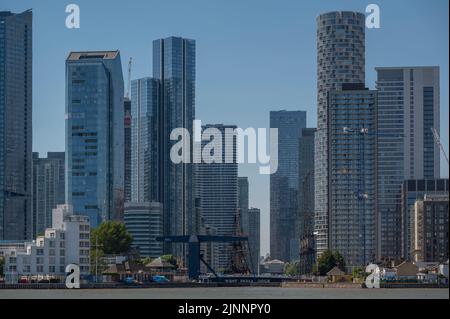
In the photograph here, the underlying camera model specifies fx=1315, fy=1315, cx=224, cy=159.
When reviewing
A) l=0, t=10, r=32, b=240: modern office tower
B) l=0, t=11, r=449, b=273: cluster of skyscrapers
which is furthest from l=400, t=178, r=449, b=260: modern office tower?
l=0, t=10, r=32, b=240: modern office tower

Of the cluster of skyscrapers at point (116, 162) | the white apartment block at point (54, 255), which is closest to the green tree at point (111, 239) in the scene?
the white apartment block at point (54, 255)

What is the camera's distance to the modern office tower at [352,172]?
13900cm

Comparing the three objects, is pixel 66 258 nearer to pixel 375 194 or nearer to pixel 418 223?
pixel 418 223

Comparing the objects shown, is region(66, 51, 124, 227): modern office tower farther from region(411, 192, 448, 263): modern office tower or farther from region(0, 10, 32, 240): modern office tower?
region(411, 192, 448, 263): modern office tower

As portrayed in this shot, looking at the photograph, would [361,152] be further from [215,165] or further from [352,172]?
[215,165]

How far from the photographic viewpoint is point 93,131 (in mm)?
145125

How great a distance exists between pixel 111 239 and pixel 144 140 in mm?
62153

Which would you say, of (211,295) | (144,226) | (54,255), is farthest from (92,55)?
(211,295)

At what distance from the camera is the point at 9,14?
162 metres

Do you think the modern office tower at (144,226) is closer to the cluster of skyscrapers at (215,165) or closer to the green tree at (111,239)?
the cluster of skyscrapers at (215,165)

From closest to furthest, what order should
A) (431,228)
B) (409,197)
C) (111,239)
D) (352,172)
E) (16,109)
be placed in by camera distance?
(111,239) → (431,228) → (409,197) → (352,172) → (16,109)

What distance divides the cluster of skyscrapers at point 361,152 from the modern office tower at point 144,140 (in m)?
19.1
